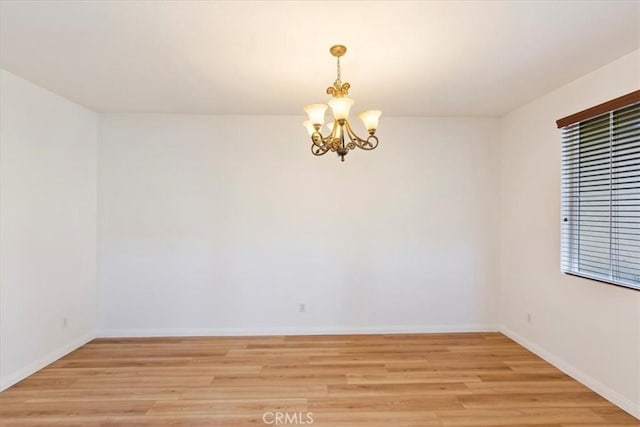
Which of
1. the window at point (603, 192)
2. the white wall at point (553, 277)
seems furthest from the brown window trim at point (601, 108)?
the white wall at point (553, 277)

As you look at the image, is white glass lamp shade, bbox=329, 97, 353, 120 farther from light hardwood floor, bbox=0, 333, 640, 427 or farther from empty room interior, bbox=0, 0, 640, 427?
light hardwood floor, bbox=0, 333, 640, 427

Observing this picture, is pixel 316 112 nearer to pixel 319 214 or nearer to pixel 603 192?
pixel 319 214

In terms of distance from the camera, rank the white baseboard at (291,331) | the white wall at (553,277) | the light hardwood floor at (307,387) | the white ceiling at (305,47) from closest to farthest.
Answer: the white ceiling at (305,47), the light hardwood floor at (307,387), the white wall at (553,277), the white baseboard at (291,331)

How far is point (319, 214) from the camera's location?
3996 mm

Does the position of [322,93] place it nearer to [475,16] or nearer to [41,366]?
[475,16]

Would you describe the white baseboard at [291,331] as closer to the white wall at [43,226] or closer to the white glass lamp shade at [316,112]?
the white wall at [43,226]

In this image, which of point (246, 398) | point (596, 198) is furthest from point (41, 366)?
point (596, 198)

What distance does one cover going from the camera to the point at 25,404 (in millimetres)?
2523

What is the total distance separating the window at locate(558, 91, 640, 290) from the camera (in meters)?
2.39

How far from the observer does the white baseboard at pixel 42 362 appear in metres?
2.75

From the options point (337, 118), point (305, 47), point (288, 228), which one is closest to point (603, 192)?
point (337, 118)

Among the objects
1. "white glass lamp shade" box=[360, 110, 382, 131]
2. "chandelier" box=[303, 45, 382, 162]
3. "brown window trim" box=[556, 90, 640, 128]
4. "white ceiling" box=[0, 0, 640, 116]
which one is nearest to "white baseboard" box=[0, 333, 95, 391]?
"white ceiling" box=[0, 0, 640, 116]

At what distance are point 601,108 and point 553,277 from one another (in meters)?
1.57

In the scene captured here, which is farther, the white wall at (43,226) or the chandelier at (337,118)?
the white wall at (43,226)
